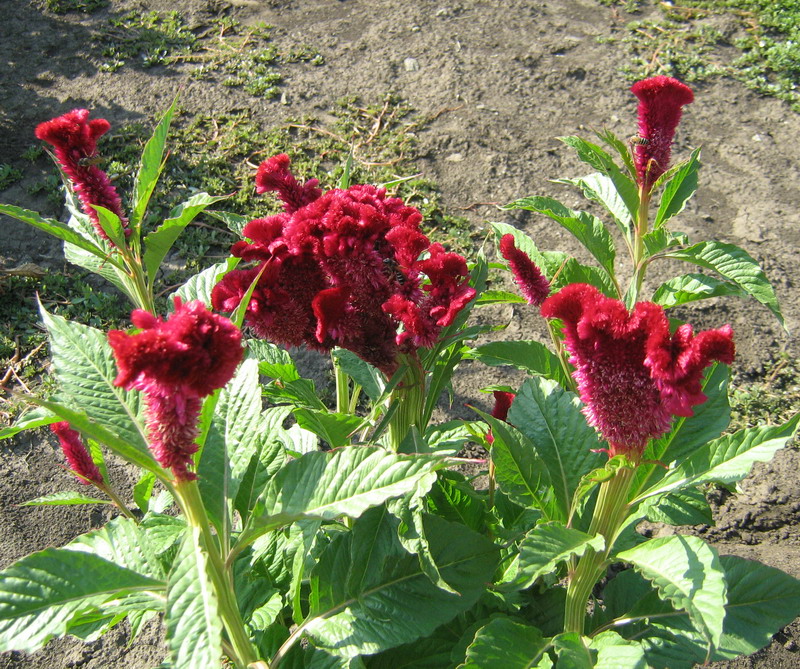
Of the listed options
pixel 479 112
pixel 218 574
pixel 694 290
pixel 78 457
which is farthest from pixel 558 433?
pixel 479 112

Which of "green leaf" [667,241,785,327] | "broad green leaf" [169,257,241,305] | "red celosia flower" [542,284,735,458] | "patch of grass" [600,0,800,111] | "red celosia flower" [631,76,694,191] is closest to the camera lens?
"red celosia flower" [542,284,735,458]

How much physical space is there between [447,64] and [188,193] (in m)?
2.08

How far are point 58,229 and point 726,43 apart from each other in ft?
15.8

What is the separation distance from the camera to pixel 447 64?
4953 mm

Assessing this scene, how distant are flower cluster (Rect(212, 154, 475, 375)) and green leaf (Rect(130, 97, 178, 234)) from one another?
10.8 inches

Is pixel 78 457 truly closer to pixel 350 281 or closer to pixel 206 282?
pixel 206 282

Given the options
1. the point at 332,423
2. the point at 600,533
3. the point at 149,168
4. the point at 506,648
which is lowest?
the point at 506,648

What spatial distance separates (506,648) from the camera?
4.74 feet

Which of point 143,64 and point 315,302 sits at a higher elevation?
point 143,64

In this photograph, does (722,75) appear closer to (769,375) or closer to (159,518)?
(769,375)

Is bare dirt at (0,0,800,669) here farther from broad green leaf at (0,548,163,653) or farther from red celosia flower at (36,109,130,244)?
broad green leaf at (0,548,163,653)

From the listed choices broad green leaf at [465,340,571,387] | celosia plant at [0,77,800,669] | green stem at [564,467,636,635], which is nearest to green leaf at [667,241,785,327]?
celosia plant at [0,77,800,669]

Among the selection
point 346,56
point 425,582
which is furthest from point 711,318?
point 346,56

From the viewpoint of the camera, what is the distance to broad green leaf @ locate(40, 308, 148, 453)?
1.24 m
